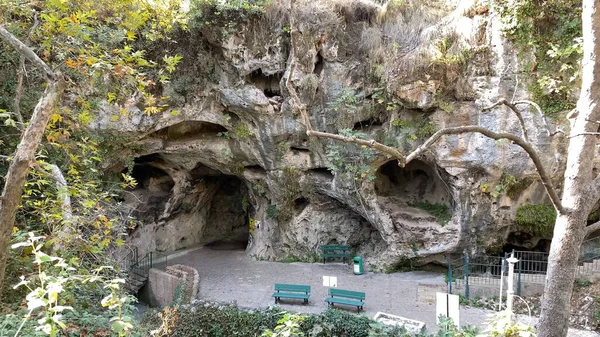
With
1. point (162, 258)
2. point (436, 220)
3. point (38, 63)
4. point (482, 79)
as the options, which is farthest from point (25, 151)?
point (162, 258)

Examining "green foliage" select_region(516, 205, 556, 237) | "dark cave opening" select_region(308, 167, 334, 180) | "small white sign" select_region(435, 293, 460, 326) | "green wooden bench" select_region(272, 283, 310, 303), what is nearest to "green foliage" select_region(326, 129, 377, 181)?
"dark cave opening" select_region(308, 167, 334, 180)

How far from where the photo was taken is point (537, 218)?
11.7 m

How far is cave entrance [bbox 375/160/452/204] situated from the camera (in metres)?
14.4

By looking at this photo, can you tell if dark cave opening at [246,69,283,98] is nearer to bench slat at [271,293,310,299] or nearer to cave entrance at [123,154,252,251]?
cave entrance at [123,154,252,251]

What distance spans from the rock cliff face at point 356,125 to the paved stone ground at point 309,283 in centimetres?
96

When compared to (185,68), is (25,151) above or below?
below

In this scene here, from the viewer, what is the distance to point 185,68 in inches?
508

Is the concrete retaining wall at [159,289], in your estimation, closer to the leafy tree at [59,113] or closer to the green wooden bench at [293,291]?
the green wooden bench at [293,291]

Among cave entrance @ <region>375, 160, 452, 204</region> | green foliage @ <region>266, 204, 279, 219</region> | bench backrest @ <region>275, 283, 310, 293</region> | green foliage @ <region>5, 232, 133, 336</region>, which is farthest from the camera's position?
green foliage @ <region>266, 204, 279, 219</region>

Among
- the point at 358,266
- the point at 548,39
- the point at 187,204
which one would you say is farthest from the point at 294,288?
the point at 548,39

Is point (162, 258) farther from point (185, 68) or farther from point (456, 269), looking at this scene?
point (456, 269)

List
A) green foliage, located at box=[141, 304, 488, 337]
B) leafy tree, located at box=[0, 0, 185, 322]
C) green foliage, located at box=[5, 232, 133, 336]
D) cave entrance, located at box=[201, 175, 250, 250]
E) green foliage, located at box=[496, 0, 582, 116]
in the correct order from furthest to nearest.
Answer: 1. cave entrance, located at box=[201, 175, 250, 250]
2. green foliage, located at box=[496, 0, 582, 116]
3. green foliage, located at box=[141, 304, 488, 337]
4. leafy tree, located at box=[0, 0, 185, 322]
5. green foliage, located at box=[5, 232, 133, 336]

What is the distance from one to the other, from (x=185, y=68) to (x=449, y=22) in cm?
873

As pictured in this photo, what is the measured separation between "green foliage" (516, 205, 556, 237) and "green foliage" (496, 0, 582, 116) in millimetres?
3293
